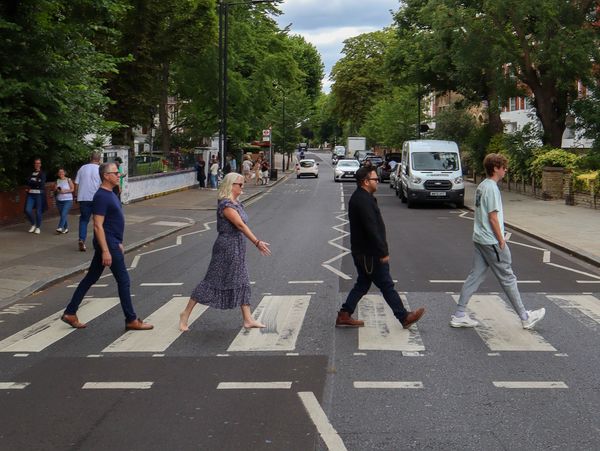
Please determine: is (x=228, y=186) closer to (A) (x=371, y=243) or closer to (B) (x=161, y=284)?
(A) (x=371, y=243)

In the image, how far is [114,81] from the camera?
3309 centimetres

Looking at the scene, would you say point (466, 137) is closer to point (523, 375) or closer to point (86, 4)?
point (86, 4)

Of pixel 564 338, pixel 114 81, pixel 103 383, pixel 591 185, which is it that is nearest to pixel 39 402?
pixel 103 383

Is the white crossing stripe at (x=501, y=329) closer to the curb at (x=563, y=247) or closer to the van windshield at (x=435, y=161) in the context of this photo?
Answer: the curb at (x=563, y=247)

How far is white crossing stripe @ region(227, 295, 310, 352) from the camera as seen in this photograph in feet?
24.5

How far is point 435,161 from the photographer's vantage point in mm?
28609

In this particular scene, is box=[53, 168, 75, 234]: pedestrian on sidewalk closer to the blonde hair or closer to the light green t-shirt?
the blonde hair

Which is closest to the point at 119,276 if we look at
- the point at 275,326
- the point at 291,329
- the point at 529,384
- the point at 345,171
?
the point at 275,326

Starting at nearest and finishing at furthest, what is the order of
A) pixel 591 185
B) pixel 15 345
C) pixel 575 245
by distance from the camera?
pixel 15 345 < pixel 575 245 < pixel 591 185

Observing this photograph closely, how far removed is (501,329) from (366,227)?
5.79 feet

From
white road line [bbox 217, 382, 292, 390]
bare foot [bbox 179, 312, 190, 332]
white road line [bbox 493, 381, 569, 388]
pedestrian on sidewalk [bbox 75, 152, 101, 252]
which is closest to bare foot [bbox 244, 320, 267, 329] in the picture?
bare foot [bbox 179, 312, 190, 332]

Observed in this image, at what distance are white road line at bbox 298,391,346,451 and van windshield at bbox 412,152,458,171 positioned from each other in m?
23.2

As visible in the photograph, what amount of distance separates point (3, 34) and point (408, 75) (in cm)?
2919

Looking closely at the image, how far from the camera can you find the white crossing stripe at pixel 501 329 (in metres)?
7.35
